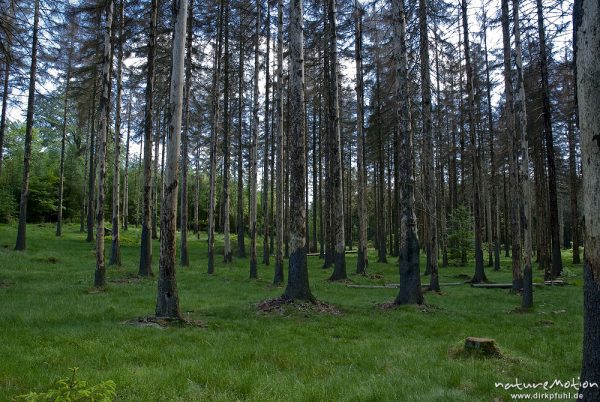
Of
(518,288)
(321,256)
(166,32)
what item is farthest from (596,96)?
(321,256)

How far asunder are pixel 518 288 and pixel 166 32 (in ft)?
57.1

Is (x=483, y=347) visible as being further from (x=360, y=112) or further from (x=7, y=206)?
(x=7, y=206)

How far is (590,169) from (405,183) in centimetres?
822

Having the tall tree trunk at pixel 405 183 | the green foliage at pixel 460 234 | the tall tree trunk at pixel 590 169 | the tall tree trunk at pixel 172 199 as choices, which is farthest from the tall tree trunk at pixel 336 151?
the tall tree trunk at pixel 590 169

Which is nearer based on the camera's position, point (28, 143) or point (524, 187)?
point (524, 187)

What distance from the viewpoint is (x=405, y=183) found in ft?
38.0

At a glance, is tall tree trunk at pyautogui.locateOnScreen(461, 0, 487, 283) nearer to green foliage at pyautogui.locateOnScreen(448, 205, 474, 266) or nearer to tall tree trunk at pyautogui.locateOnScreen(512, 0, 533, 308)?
tall tree trunk at pyautogui.locateOnScreen(512, 0, 533, 308)

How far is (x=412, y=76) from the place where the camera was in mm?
13469

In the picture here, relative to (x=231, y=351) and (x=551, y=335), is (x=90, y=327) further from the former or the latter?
(x=551, y=335)

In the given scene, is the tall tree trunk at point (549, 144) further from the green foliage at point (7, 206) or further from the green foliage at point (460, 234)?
the green foliage at point (7, 206)

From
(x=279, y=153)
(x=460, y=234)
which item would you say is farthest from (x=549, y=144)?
(x=460, y=234)

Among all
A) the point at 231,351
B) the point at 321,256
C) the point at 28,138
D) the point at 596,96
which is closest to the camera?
the point at 596,96

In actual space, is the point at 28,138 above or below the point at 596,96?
above

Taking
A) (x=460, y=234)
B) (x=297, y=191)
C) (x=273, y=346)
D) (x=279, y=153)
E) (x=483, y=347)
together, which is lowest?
(x=273, y=346)
